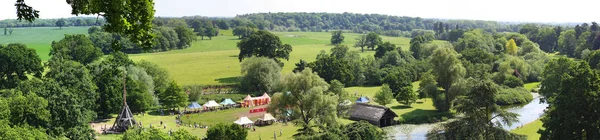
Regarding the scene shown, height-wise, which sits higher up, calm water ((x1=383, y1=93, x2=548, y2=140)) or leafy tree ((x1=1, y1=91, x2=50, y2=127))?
leafy tree ((x1=1, y1=91, x2=50, y2=127))

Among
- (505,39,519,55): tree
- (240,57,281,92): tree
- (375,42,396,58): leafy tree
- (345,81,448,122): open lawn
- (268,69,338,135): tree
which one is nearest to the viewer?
(268,69,338,135): tree

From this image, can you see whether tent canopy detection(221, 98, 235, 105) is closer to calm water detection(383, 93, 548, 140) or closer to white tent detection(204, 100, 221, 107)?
white tent detection(204, 100, 221, 107)

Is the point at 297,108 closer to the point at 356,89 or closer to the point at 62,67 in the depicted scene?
the point at 62,67

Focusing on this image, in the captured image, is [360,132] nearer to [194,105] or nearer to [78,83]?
[78,83]

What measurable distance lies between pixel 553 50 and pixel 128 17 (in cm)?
11640

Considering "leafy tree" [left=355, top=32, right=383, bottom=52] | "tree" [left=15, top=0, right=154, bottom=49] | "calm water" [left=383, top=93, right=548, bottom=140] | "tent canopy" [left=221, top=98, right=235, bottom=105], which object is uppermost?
"tree" [left=15, top=0, right=154, bottom=49]

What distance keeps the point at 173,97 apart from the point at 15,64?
1763 cm

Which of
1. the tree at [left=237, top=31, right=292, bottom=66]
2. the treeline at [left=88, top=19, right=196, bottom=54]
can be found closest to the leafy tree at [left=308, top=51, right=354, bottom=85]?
the tree at [left=237, top=31, right=292, bottom=66]

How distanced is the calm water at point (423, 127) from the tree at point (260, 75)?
17.3 metres

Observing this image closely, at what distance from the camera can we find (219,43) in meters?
115

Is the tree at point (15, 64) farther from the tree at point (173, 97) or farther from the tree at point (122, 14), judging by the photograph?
the tree at point (122, 14)

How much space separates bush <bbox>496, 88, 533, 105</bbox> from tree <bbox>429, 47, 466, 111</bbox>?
21.8 feet

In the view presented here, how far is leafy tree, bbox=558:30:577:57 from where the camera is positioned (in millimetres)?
96250

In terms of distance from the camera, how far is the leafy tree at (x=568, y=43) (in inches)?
3789
